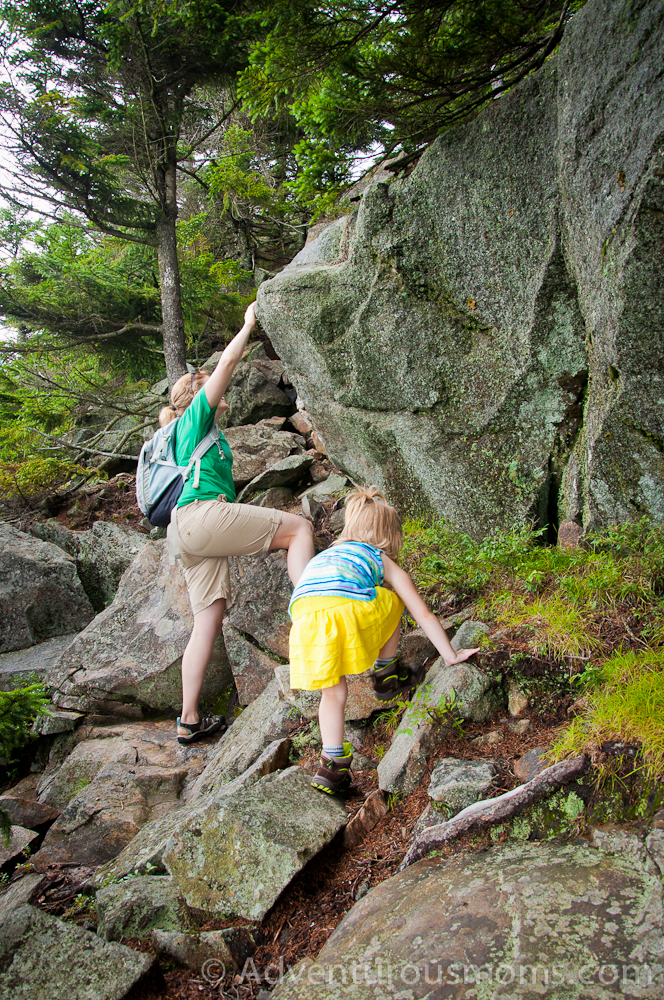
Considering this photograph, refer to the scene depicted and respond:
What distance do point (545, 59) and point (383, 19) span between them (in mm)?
1386

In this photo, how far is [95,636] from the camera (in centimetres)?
711

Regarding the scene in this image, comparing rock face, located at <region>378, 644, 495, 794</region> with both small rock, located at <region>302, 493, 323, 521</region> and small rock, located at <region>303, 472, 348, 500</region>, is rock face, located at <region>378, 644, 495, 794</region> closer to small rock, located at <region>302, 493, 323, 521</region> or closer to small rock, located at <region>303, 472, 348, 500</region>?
small rock, located at <region>302, 493, 323, 521</region>

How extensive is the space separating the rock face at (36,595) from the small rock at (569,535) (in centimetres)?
736

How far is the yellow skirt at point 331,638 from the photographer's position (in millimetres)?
3723

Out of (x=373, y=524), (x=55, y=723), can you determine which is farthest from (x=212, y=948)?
(x=55, y=723)

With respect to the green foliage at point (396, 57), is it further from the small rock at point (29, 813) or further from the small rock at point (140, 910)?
the small rock at point (29, 813)

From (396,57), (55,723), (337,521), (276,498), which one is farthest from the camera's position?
(276,498)

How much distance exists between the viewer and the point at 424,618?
Result: 3877 millimetres

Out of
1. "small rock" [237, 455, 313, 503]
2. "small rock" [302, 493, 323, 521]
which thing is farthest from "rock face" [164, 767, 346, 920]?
"small rock" [237, 455, 313, 503]

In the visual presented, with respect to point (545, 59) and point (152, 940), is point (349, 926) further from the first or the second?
point (545, 59)

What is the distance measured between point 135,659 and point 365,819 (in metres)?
4.20

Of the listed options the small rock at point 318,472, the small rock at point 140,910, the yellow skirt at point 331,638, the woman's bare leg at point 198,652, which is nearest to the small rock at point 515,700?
the yellow skirt at point 331,638

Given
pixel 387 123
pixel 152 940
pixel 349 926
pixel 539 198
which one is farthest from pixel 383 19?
pixel 152 940

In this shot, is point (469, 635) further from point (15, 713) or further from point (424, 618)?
point (15, 713)
